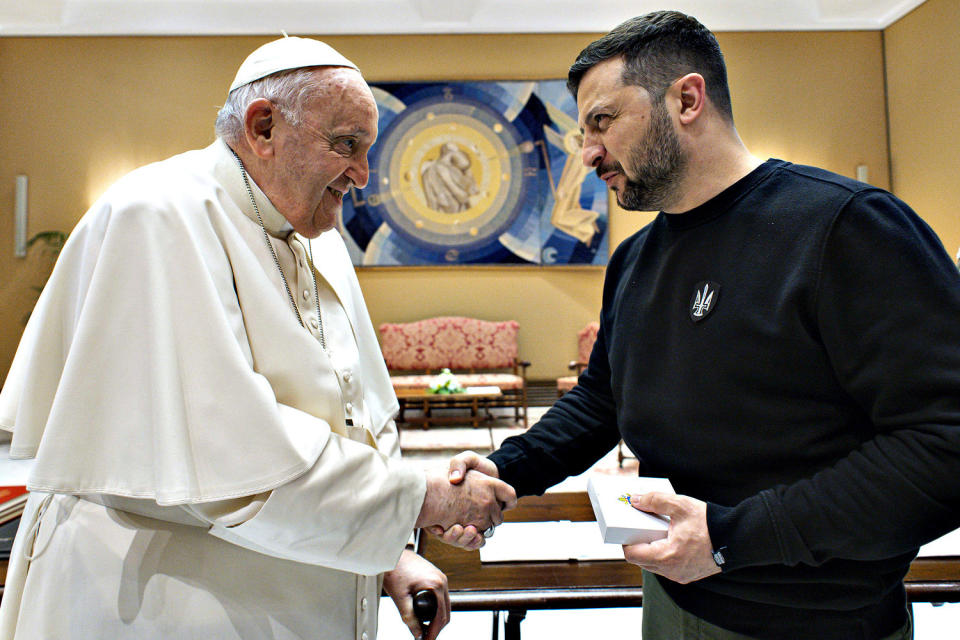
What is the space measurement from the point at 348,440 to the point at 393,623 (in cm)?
200

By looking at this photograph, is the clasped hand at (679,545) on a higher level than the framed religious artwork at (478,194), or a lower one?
lower

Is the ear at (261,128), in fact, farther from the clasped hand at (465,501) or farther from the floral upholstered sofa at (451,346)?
the floral upholstered sofa at (451,346)

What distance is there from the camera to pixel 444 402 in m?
→ 7.46

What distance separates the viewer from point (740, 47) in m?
8.57

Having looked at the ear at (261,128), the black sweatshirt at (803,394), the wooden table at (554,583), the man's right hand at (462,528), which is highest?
the ear at (261,128)

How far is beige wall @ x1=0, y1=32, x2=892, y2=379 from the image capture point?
845 centimetres

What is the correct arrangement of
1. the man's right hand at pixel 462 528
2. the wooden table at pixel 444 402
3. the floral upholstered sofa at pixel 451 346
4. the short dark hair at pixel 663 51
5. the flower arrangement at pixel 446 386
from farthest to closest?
1. the floral upholstered sofa at pixel 451 346
2. the flower arrangement at pixel 446 386
3. the wooden table at pixel 444 402
4. the man's right hand at pixel 462 528
5. the short dark hair at pixel 663 51

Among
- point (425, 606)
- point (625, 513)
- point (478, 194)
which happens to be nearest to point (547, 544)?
point (425, 606)

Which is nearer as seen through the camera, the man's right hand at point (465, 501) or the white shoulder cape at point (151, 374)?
the white shoulder cape at point (151, 374)

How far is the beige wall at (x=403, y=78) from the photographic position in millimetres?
8445

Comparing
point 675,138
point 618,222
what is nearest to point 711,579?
point 675,138

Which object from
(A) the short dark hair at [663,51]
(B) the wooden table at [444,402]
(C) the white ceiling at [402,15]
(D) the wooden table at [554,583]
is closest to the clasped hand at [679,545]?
(D) the wooden table at [554,583]

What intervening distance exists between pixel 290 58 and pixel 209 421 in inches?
29.7

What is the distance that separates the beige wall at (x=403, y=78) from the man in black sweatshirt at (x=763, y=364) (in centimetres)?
712
